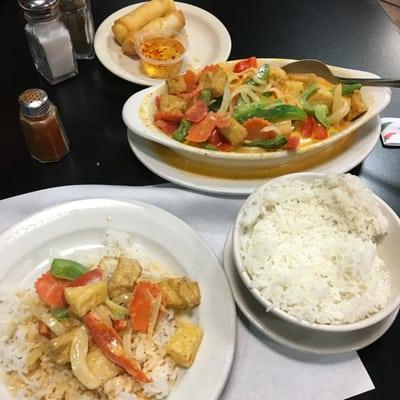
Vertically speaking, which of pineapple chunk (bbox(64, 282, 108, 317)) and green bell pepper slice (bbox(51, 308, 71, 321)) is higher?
pineapple chunk (bbox(64, 282, 108, 317))

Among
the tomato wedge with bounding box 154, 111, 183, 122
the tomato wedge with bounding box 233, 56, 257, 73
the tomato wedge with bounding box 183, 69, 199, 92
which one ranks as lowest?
the tomato wedge with bounding box 154, 111, 183, 122

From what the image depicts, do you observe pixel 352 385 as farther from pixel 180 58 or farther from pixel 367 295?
pixel 180 58

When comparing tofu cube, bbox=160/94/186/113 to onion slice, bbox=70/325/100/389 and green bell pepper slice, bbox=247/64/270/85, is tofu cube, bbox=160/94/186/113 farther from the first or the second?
onion slice, bbox=70/325/100/389

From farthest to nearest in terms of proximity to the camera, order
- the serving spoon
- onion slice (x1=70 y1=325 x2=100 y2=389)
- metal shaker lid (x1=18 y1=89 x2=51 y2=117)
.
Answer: the serving spoon → metal shaker lid (x1=18 y1=89 x2=51 y2=117) → onion slice (x1=70 y1=325 x2=100 y2=389)

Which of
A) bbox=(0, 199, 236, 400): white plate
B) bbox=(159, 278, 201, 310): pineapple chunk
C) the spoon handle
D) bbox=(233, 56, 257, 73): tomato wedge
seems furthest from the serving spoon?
bbox=(159, 278, 201, 310): pineapple chunk

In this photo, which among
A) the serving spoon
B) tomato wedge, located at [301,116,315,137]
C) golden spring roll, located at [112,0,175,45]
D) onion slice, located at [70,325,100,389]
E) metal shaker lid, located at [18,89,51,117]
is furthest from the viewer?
golden spring roll, located at [112,0,175,45]

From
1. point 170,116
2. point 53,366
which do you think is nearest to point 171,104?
point 170,116
